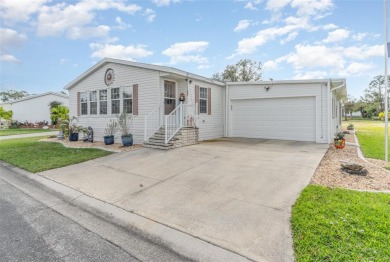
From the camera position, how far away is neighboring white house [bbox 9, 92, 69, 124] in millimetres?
27133

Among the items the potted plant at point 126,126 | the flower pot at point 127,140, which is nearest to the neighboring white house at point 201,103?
the potted plant at point 126,126

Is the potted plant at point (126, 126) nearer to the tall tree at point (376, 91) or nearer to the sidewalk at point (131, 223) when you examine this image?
the sidewalk at point (131, 223)

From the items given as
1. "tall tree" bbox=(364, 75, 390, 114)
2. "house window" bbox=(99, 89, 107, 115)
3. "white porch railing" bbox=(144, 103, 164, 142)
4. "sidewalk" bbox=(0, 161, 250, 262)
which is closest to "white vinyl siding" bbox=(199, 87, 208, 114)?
"white porch railing" bbox=(144, 103, 164, 142)

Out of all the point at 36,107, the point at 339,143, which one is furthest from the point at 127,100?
the point at 36,107

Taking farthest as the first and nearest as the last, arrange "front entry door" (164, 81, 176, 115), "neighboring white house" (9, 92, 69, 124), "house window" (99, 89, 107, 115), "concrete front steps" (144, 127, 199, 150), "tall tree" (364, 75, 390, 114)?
"tall tree" (364, 75, 390, 114) → "neighboring white house" (9, 92, 69, 124) → "house window" (99, 89, 107, 115) → "front entry door" (164, 81, 176, 115) → "concrete front steps" (144, 127, 199, 150)

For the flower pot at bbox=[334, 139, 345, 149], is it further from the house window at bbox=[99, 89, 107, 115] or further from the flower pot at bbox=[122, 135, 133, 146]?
the house window at bbox=[99, 89, 107, 115]

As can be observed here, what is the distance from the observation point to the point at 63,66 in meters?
20.3

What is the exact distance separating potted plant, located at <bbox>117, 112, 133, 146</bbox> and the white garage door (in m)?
5.93

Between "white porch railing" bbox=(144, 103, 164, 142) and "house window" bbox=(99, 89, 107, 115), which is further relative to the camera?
"house window" bbox=(99, 89, 107, 115)

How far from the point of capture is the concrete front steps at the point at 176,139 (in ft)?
29.7

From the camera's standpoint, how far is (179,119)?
10.2m

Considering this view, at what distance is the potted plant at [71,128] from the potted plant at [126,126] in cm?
339

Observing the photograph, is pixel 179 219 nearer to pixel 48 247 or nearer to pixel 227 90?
pixel 48 247

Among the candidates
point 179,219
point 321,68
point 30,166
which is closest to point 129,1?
point 30,166
